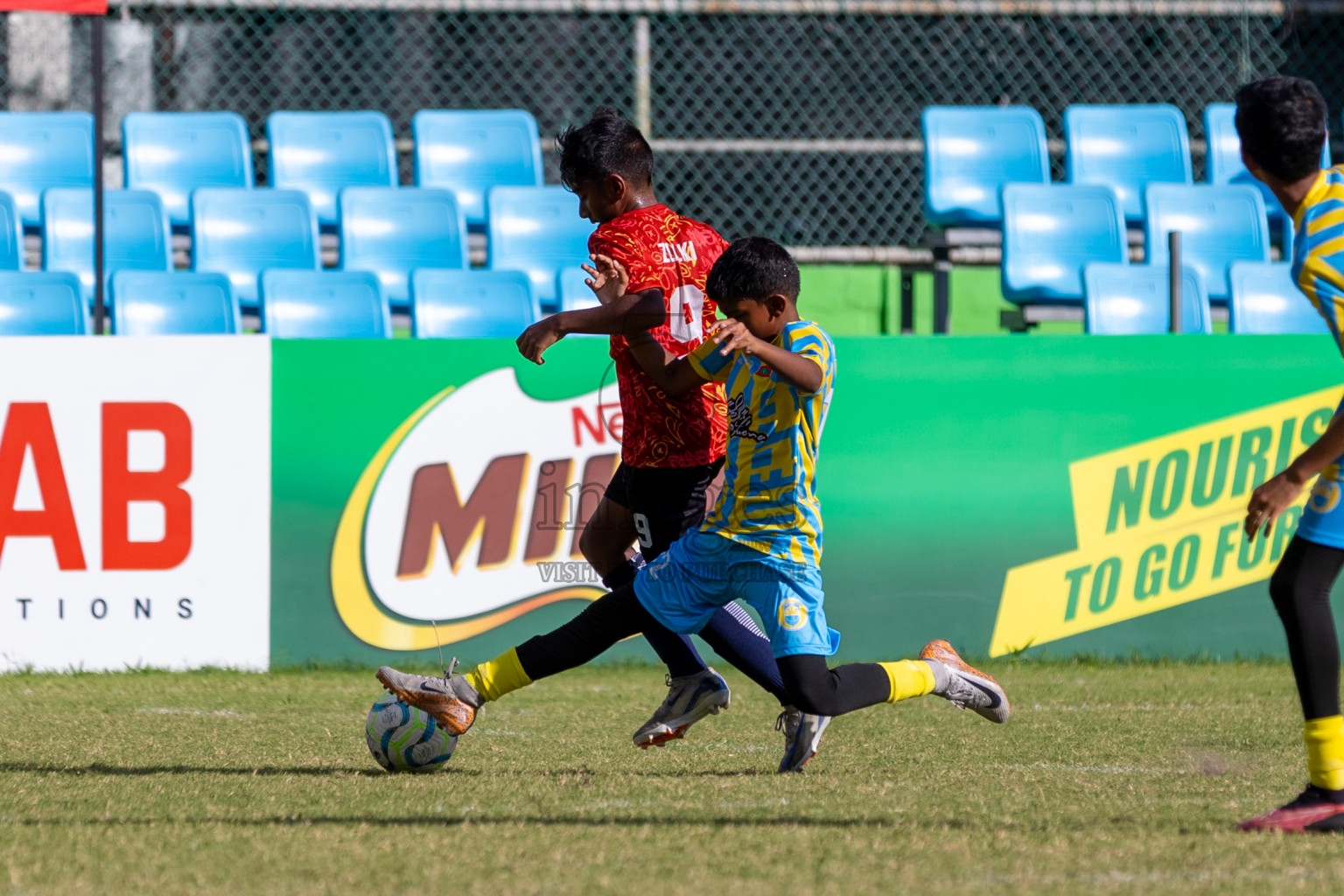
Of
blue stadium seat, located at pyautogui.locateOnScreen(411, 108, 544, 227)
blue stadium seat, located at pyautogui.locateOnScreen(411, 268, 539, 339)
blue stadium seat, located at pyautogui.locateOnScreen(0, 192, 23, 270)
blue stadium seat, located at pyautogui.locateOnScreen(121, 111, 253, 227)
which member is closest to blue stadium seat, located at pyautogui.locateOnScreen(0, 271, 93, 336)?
blue stadium seat, located at pyautogui.locateOnScreen(0, 192, 23, 270)

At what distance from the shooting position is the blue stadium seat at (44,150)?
1005 cm

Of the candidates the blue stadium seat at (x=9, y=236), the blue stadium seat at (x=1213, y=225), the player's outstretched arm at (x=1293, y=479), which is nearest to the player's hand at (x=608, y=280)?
the player's outstretched arm at (x=1293, y=479)

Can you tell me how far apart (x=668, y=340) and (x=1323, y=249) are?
1.77 metres

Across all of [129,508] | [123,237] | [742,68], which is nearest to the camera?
[129,508]

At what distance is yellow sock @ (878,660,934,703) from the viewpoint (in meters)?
4.28

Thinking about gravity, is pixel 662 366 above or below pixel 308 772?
above

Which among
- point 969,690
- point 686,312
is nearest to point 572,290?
point 686,312

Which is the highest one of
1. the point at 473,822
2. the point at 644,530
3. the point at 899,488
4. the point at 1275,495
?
the point at 1275,495

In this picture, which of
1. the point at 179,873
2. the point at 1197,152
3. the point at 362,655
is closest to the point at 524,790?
the point at 179,873

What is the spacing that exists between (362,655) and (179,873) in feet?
12.3

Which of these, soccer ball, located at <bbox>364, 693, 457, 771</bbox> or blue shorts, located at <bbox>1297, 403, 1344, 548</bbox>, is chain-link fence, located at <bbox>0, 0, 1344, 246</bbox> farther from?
blue shorts, located at <bbox>1297, 403, 1344, 548</bbox>

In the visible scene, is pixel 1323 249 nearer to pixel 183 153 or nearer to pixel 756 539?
pixel 756 539

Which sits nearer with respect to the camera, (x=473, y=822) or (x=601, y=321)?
(x=473, y=822)

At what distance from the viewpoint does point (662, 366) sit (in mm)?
4227
